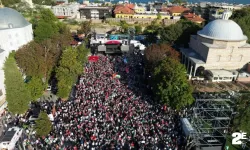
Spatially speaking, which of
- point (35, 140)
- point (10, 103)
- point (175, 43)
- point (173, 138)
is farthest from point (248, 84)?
point (10, 103)

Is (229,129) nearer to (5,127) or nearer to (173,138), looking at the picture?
(173,138)

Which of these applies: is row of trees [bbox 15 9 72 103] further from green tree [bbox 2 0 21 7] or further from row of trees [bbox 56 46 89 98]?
green tree [bbox 2 0 21 7]

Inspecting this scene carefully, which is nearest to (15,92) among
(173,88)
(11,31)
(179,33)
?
(11,31)

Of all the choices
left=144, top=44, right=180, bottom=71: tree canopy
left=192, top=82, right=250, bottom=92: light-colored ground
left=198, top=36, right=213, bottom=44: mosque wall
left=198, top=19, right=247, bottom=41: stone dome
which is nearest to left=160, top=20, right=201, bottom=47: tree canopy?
left=198, top=36, right=213, bottom=44: mosque wall

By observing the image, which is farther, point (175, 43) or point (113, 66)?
point (175, 43)

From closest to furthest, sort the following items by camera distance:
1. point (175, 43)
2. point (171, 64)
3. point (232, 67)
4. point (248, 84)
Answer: point (171, 64)
point (248, 84)
point (232, 67)
point (175, 43)

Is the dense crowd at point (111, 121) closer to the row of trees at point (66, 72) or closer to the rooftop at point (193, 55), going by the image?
the row of trees at point (66, 72)
